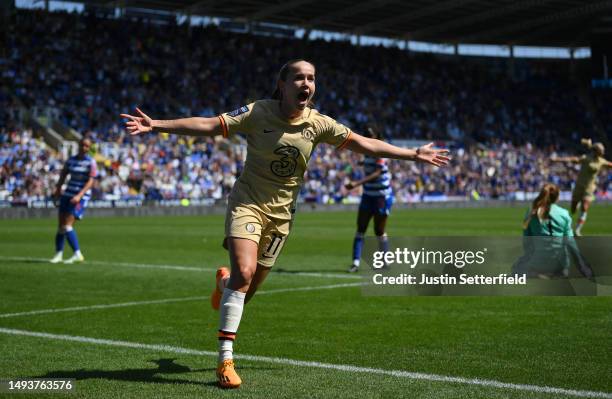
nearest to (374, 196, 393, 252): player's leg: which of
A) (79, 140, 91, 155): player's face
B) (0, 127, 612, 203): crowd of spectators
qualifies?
(79, 140, 91, 155): player's face

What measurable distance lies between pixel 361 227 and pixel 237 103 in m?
37.6

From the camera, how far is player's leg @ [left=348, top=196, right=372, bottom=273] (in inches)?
556

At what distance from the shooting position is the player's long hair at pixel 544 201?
11.8 m

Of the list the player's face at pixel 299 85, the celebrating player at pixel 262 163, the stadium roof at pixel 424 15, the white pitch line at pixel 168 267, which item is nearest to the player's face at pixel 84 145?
the white pitch line at pixel 168 267

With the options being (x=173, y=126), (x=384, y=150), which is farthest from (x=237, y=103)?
(x=173, y=126)

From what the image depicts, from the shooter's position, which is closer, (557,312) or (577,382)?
(577,382)

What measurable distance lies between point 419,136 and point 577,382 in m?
52.7

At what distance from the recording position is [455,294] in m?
11.0

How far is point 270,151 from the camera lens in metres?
6.45

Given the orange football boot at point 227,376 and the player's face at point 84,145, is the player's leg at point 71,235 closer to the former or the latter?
the player's face at point 84,145

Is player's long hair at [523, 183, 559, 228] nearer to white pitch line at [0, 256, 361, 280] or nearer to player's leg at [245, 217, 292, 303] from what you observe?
white pitch line at [0, 256, 361, 280]

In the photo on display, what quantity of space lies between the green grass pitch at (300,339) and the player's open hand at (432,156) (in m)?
1.58

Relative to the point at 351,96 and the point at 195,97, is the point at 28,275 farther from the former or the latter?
the point at 351,96

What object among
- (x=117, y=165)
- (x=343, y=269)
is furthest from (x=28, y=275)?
(x=117, y=165)
